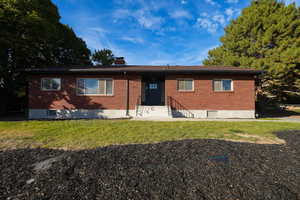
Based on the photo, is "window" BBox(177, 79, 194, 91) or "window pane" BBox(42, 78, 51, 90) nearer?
"window pane" BBox(42, 78, 51, 90)

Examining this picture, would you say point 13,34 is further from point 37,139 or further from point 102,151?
point 102,151

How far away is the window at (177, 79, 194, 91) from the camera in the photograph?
1001cm

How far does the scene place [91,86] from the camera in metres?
9.90

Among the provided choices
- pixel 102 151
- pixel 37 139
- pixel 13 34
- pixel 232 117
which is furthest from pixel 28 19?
pixel 232 117

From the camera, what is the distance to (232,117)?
9.76 m

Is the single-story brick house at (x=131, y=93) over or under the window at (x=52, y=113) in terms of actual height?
over

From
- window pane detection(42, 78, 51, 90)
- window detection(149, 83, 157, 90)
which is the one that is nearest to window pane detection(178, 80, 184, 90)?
window detection(149, 83, 157, 90)

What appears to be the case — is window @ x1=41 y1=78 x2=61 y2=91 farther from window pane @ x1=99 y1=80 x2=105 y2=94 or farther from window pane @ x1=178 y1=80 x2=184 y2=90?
window pane @ x1=178 y1=80 x2=184 y2=90

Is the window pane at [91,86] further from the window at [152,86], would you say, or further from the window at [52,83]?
the window at [152,86]

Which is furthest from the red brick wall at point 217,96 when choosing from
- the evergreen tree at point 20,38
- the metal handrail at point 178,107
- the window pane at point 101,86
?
the evergreen tree at point 20,38

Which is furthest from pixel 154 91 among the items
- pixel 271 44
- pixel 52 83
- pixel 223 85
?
pixel 271 44

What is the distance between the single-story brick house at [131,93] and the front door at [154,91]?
8.82 ft

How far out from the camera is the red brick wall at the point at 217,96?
9.81 metres

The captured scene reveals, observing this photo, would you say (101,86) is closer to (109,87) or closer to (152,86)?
(109,87)
